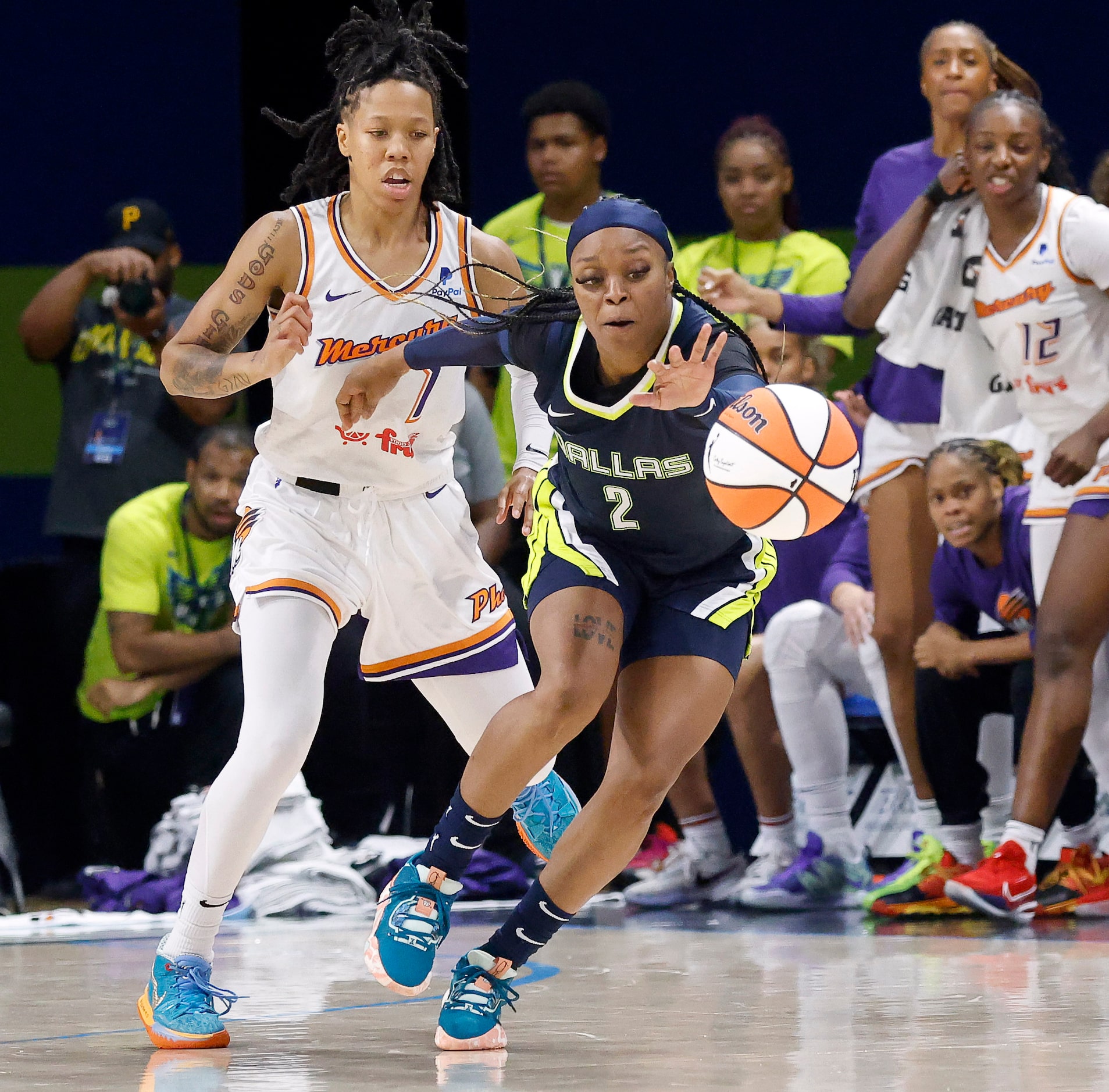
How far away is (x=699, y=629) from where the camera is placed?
392 cm

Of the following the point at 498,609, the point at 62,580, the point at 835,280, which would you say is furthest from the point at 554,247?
the point at 498,609

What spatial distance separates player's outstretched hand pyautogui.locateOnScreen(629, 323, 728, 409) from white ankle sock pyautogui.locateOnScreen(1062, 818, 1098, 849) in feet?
10.4

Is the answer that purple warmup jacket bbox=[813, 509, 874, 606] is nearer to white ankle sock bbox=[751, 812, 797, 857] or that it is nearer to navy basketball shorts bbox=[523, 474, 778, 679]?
white ankle sock bbox=[751, 812, 797, 857]

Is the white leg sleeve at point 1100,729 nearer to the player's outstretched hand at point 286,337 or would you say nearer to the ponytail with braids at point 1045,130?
the ponytail with braids at point 1045,130

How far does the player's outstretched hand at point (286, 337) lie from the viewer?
3896 mm

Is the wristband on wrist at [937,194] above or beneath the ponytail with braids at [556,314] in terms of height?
above

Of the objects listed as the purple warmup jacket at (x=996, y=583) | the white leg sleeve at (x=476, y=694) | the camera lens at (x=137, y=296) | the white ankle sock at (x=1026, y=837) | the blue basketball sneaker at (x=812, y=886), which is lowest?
the blue basketball sneaker at (x=812, y=886)

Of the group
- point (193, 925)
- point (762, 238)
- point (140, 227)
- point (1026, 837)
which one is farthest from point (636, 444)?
point (140, 227)

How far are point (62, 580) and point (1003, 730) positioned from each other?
12.3 feet

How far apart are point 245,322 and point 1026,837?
2935mm

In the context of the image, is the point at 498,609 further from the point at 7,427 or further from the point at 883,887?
the point at 7,427

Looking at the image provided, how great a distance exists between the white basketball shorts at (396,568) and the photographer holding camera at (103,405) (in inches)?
123

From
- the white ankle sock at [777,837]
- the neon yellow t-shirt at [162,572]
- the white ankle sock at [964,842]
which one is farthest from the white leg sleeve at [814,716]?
the neon yellow t-shirt at [162,572]

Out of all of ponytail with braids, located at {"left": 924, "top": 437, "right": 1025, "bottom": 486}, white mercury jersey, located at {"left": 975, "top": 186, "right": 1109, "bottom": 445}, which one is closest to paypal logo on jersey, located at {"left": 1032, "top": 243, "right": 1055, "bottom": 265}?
white mercury jersey, located at {"left": 975, "top": 186, "right": 1109, "bottom": 445}
